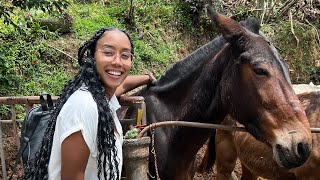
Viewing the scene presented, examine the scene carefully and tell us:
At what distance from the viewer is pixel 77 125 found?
1885mm

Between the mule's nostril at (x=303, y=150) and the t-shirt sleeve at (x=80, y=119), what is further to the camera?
the mule's nostril at (x=303, y=150)

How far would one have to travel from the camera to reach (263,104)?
104 inches

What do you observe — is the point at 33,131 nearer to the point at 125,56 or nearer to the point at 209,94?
the point at 125,56

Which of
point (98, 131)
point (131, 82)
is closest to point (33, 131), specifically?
point (98, 131)

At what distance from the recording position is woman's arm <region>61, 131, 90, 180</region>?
189 cm

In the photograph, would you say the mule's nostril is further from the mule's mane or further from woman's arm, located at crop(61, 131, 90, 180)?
woman's arm, located at crop(61, 131, 90, 180)

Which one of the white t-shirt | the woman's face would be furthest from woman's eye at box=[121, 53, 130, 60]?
the white t-shirt

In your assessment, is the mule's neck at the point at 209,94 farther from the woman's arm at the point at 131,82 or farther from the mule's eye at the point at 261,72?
the woman's arm at the point at 131,82

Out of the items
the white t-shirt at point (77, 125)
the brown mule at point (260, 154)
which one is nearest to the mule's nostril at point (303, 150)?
the white t-shirt at point (77, 125)

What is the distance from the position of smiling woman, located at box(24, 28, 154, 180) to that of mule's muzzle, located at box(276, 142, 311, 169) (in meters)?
0.96

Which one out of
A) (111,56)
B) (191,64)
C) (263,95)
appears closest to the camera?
(111,56)

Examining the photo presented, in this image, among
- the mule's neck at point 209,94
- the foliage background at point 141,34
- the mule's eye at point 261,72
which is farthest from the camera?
the foliage background at point 141,34

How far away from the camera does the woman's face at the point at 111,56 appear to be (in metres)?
2.13

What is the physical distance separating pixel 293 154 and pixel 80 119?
4.25 feet
